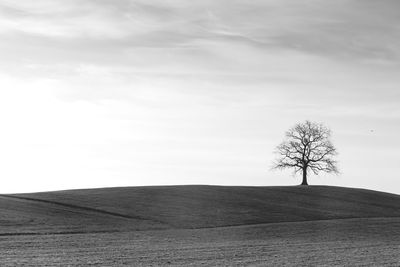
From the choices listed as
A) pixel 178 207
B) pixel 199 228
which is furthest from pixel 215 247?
pixel 178 207

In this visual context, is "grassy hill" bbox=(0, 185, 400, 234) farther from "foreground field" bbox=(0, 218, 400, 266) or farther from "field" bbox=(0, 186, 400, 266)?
"foreground field" bbox=(0, 218, 400, 266)

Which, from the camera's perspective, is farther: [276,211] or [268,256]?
[276,211]

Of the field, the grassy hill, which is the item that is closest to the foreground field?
the field

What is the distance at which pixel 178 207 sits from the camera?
58.2 metres

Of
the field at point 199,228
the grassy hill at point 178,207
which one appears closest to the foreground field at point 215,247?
the field at point 199,228

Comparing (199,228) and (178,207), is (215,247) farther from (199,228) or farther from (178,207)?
(178,207)

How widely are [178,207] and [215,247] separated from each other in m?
23.6

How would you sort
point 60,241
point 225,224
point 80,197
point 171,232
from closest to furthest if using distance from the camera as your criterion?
1. point 60,241
2. point 171,232
3. point 225,224
4. point 80,197

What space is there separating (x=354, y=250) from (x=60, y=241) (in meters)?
17.8

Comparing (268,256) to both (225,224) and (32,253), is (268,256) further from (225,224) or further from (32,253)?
(225,224)

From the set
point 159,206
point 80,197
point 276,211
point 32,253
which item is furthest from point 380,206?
point 32,253

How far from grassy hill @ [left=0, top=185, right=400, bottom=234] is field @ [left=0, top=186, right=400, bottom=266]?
0.09m

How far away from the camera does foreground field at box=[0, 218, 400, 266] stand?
28.8 meters

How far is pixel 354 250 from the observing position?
111 feet
